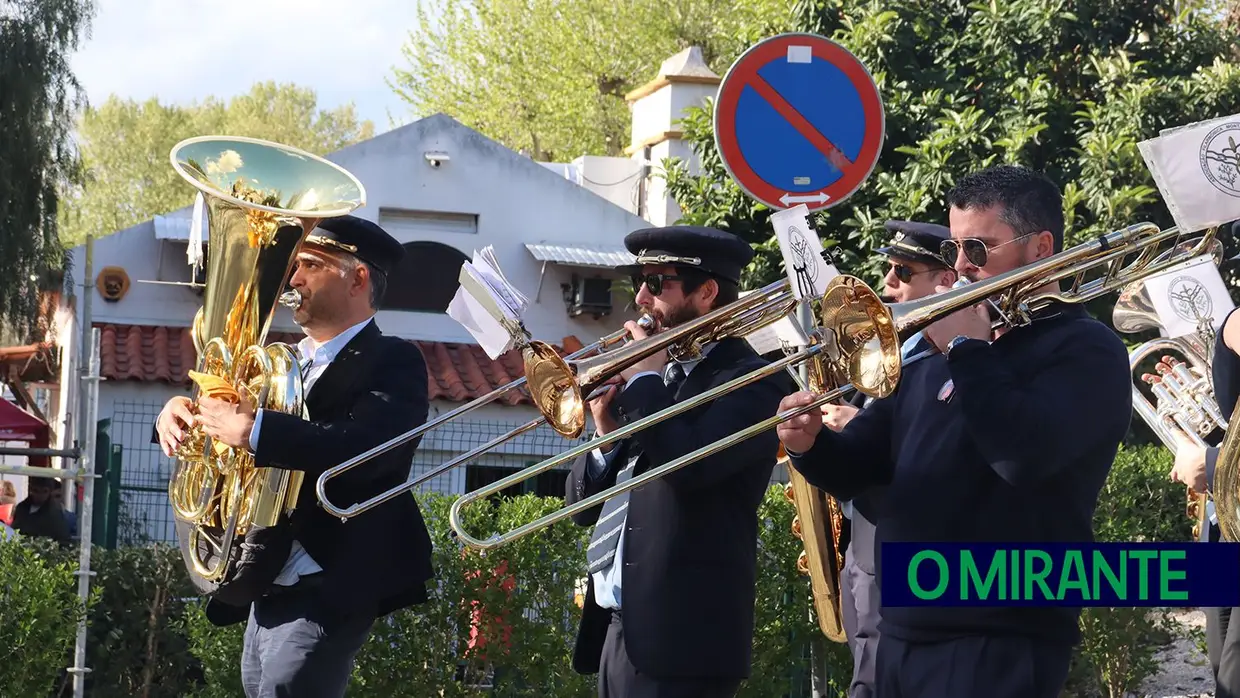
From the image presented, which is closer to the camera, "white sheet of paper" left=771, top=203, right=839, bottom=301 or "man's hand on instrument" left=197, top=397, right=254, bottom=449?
"white sheet of paper" left=771, top=203, right=839, bottom=301

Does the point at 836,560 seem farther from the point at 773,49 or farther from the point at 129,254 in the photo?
the point at 129,254

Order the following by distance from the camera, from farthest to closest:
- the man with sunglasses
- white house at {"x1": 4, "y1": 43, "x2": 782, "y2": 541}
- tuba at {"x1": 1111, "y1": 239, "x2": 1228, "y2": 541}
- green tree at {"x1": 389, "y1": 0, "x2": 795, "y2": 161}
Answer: green tree at {"x1": 389, "y1": 0, "x2": 795, "y2": 161} → white house at {"x1": 4, "y1": 43, "x2": 782, "y2": 541} → tuba at {"x1": 1111, "y1": 239, "x2": 1228, "y2": 541} → the man with sunglasses

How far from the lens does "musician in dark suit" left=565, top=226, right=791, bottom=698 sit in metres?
4.63

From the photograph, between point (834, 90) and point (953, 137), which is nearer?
point (834, 90)

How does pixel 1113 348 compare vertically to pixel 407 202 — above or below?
below

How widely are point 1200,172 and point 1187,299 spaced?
2199mm

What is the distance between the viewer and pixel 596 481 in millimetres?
5113

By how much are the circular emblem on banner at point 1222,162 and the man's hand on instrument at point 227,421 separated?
2.62m

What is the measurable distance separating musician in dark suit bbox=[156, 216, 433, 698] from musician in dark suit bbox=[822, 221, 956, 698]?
133 cm

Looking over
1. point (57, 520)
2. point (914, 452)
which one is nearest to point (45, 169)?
point (57, 520)

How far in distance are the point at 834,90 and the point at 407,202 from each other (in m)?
14.7

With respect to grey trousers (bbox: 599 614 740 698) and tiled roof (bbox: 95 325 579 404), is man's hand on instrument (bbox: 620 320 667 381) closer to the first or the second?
grey trousers (bbox: 599 614 740 698)

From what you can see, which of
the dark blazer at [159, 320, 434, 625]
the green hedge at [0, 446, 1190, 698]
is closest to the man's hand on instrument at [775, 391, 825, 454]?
the dark blazer at [159, 320, 434, 625]

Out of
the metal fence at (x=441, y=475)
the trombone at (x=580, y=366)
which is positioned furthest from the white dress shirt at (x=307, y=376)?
the metal fence at (x=441, y=475)
